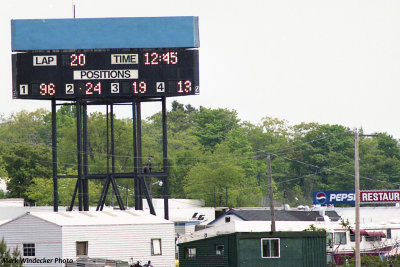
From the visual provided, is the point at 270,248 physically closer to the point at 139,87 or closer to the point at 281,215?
the point at 139,87

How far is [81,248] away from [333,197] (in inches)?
1942

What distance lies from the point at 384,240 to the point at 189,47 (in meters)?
22.1

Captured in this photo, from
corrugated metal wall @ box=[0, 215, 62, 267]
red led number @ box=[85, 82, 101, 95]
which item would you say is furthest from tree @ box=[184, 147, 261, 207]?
corrugated metal wall @ box=[0, 215, 62, 267]

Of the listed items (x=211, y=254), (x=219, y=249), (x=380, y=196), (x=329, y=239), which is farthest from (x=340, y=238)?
(x=380, y=196)

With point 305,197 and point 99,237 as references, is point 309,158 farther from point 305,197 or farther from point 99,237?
point 99,237

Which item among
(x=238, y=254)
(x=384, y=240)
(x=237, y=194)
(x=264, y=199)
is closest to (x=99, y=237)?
→ (x=238, y=254)

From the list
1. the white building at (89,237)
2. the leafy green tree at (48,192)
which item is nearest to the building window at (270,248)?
the white building at (89,237)

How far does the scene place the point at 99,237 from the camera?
6950cm

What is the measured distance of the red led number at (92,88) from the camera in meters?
81.2

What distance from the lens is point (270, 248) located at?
62.7 metres

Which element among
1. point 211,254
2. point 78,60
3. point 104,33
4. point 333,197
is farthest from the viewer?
point 333,197

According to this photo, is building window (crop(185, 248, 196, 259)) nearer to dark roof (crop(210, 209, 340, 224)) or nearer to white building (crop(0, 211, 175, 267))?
white building (crop(0, 211, 175, 267))

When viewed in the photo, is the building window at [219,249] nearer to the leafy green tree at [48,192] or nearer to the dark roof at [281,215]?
the dark roof at [281,215]

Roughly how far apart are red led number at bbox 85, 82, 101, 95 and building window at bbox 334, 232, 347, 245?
A: 21391mm
